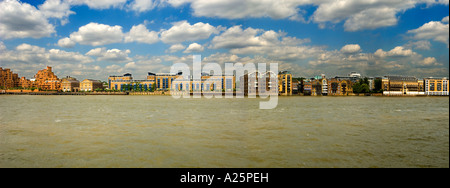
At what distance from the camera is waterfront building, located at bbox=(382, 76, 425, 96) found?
178500mm

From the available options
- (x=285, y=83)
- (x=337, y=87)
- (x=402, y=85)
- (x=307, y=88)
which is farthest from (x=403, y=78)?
(x=285, y=83)

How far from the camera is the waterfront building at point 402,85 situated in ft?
586

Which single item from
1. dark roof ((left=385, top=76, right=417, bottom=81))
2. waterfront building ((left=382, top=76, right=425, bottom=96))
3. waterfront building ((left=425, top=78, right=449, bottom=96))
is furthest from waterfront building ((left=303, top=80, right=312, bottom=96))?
waterfront building ((left=425, top=78, right=449, bottom=96))

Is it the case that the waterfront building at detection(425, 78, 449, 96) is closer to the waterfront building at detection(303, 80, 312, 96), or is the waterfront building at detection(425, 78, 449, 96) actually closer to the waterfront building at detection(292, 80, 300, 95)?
the waterfront building at detection(303, 80, 312, 96)

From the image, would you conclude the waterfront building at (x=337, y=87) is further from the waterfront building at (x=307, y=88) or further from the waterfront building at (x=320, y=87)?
the waterfront building at (x=307, y=88)

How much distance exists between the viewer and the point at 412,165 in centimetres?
1074

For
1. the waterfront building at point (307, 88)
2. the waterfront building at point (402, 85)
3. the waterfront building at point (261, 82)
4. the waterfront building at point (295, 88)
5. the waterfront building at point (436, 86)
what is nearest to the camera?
the waterfront building at point (261, 82)

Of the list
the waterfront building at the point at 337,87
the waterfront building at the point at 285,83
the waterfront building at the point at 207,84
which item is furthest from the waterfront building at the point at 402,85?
the waterfront building at the point at 207,84

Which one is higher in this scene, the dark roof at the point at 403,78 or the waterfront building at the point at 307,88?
the dark roof at the point at 403,78

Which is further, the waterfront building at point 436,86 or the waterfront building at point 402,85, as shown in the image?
the waterfront building at point 436,86

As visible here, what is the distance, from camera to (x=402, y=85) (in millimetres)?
184125

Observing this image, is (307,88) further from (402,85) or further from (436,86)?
(436,86)

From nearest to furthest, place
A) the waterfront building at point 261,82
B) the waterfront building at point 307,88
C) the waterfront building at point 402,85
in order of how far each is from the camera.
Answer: the waterfront building at point 261,82
the waterfront building at point 307,88
the waterfront building at point 402,85
